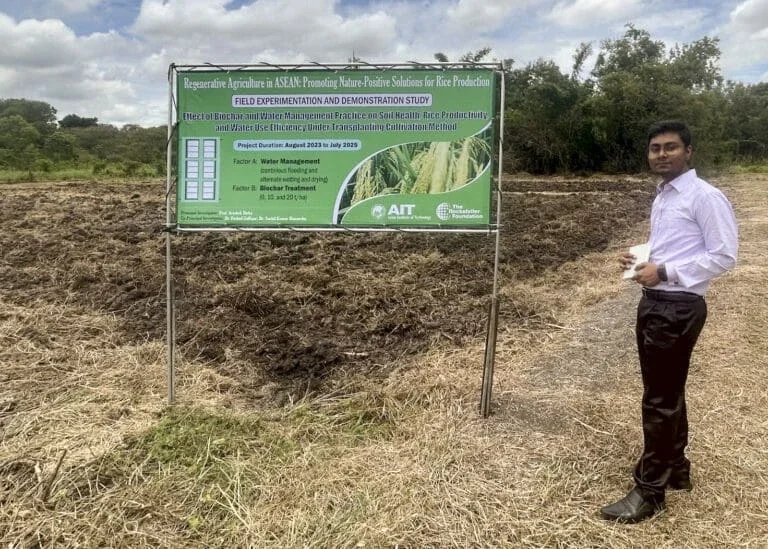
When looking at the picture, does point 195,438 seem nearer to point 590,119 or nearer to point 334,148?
point 334,148

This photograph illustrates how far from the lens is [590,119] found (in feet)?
88.0

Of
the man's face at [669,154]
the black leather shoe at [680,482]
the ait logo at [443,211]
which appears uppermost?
the man's face at [669,154]

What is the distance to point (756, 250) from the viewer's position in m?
8.48

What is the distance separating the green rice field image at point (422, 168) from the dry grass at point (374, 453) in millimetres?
1251

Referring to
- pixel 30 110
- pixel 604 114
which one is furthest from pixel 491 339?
pixel 30 110

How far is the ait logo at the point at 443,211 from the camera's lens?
3.21 metres

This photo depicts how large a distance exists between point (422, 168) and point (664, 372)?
1526 millimetres

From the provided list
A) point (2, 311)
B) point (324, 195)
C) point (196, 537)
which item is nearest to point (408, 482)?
point (196, 537)

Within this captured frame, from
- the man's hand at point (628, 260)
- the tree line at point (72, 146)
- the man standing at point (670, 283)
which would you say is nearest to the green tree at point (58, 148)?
the tree line at point (72, 146)

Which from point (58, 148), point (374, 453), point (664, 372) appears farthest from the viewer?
point (58, 148)

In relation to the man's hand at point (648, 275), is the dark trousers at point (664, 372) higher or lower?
lower

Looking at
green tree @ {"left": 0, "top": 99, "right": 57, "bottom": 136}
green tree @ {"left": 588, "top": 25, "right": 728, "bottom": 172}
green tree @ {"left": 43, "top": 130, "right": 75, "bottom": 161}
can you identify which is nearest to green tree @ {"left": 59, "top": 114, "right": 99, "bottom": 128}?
green tree @ {"left": 0, "top": 99, "right": 57, "bottom": 136}

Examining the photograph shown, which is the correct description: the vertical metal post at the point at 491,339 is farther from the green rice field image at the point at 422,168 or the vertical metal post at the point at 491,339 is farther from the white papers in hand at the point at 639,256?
the white papers in hand at the point at 639,256

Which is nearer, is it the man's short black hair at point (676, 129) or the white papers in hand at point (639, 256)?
the man's short black hair at point (676, 129)
